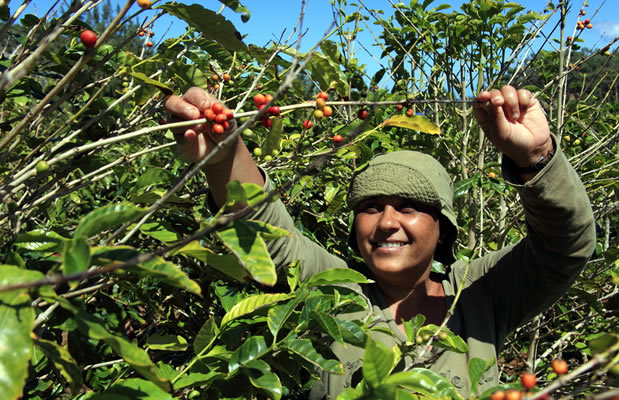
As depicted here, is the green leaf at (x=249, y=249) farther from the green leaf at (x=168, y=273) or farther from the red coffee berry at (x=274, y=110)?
the red coffee berry at (x=274, y=110)

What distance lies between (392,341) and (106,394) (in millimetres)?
1079

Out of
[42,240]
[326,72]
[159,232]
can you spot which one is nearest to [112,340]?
[42,240]

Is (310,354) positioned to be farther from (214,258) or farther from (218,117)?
(218,117)

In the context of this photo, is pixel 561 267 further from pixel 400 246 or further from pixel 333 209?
pixel 333 209

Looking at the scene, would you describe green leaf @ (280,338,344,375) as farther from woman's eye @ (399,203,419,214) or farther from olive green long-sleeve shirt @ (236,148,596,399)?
woman's eye @ (399,203,419,214)

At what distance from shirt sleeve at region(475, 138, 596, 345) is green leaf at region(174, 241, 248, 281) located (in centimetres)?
95

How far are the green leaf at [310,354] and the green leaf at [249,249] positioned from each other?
1.32 feet

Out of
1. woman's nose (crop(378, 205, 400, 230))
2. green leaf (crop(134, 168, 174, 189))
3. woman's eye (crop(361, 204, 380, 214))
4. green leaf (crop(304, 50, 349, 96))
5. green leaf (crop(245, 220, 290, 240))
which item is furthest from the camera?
woman's eye (crop(361, 204, 380, 214))

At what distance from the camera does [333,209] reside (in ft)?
8.04

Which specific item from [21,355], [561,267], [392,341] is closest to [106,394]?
[21,355]

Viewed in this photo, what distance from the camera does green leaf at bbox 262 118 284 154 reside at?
4.82 ft

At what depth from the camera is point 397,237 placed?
1.78 meters

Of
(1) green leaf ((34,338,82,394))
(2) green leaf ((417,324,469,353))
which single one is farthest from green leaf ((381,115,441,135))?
(1) green leaf ((34,338,82,394))

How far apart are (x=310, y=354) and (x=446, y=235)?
110 cm
